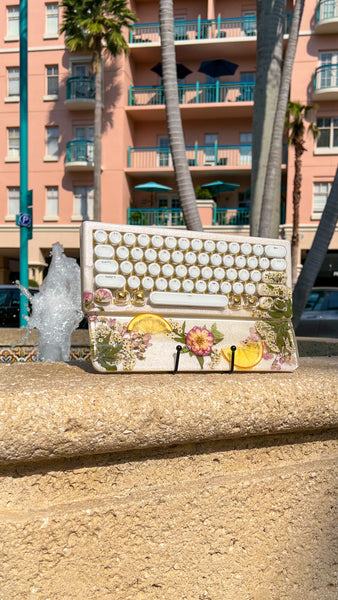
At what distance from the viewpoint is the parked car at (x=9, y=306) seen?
820cm

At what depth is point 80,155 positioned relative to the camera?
71.6ft

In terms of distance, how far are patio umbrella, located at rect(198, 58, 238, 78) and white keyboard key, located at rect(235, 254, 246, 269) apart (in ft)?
72.5

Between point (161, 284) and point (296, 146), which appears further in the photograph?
point (296, 146)

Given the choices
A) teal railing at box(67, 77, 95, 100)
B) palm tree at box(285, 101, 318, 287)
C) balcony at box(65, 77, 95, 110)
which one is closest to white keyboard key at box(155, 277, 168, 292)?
palm tree at box(285, 101, 318, 287)

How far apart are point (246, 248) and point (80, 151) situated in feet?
70.9

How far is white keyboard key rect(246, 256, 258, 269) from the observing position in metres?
1.57

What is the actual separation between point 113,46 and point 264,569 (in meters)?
21.9

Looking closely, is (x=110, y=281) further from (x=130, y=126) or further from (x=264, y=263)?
(x=130, y=126)

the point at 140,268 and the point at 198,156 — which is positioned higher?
the point at 198,156

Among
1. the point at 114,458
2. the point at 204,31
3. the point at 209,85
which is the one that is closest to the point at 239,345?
the point at 114,458

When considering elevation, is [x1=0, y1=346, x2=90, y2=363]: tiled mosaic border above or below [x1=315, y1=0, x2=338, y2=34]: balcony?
below

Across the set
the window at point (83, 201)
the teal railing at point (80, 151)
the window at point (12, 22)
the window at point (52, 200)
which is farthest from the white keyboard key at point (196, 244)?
the window at point (12, 22)

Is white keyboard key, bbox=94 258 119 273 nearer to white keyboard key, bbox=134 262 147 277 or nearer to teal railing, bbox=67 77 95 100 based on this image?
white keyboard key, bbox=134 262 147 277

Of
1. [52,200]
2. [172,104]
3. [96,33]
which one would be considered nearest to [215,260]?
[172,104]
